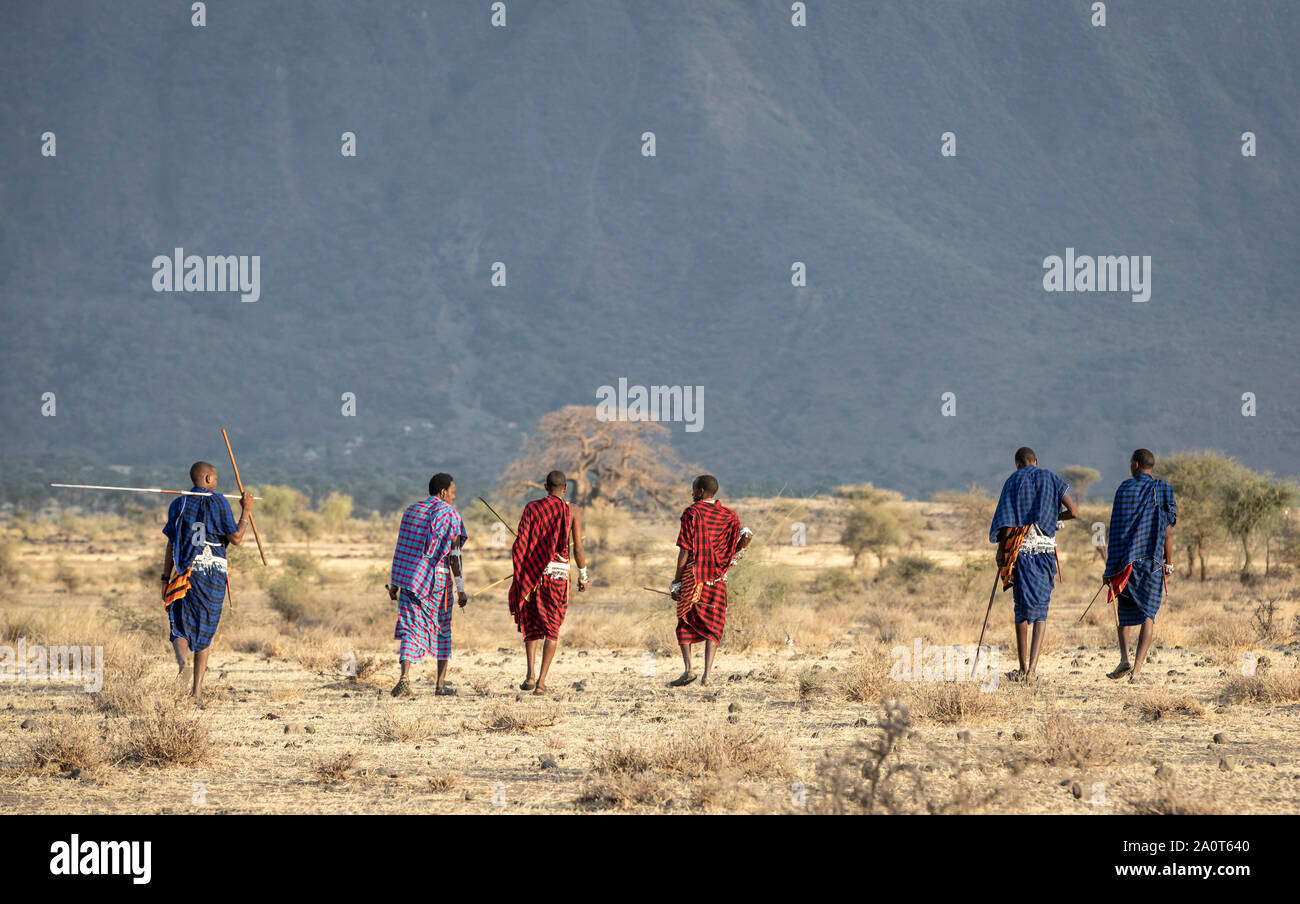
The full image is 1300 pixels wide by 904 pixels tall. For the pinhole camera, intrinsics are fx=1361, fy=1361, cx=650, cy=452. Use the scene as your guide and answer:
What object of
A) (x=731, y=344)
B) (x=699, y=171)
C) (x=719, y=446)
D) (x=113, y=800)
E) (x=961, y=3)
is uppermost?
(x=961, y=3)

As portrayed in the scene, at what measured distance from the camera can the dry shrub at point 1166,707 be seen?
10.6 meters

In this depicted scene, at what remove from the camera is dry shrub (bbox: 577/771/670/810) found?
7738mm

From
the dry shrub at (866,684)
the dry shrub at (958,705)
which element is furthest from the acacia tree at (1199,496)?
the dry shrub at (958,705)

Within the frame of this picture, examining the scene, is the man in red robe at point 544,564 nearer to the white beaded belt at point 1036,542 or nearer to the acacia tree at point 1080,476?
the white beaded belt at point 1036,542

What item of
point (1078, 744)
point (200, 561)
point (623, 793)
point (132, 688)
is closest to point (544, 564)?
point (200, 561)

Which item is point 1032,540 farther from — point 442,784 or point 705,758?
point 442,784

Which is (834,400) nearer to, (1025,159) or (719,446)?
(719,446)

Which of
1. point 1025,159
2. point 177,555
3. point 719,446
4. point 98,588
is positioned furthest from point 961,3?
point 177,555

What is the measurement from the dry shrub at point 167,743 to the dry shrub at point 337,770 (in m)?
1.01

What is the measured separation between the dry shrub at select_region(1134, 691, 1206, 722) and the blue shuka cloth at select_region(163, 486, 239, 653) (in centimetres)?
759

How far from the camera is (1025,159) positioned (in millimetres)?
128625

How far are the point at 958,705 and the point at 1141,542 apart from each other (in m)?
3.31

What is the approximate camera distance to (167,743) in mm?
9172
